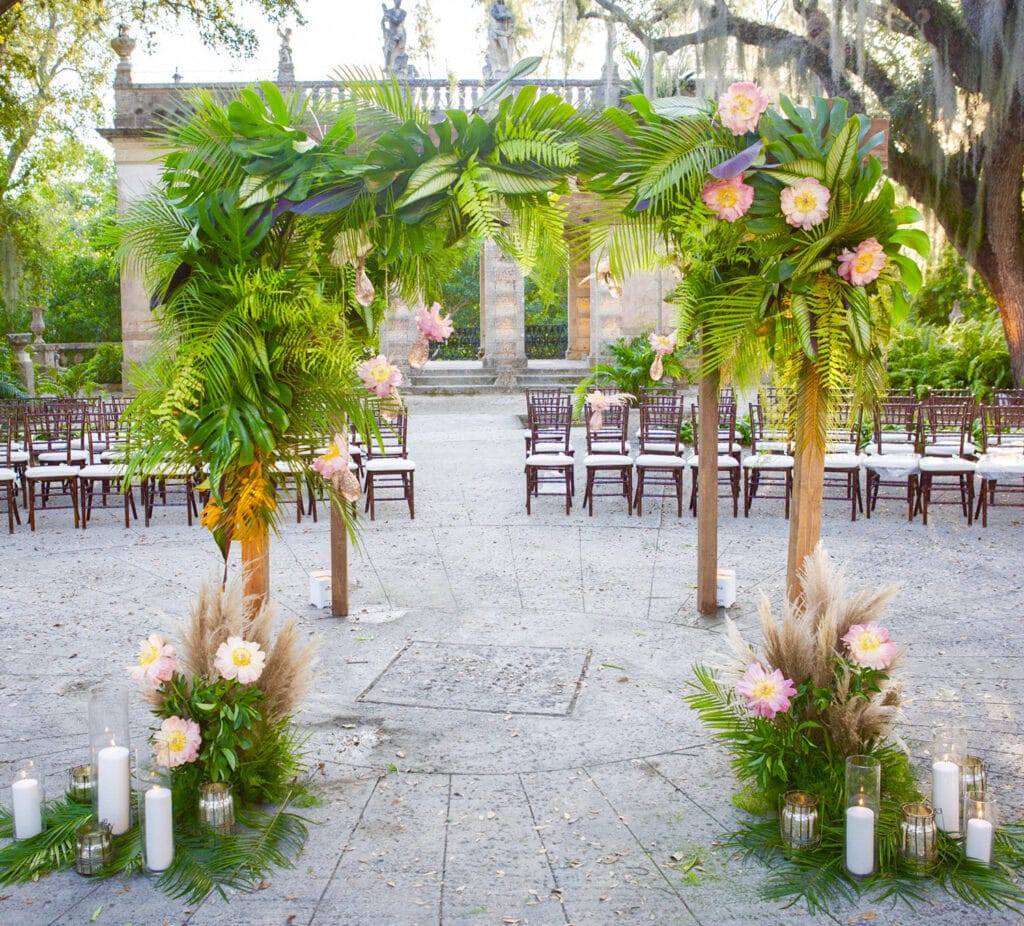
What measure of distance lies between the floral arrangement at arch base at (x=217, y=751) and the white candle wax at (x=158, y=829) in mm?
46

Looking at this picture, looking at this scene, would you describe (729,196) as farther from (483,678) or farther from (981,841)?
(483,678)

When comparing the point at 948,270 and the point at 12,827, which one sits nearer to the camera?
the point at 12,827

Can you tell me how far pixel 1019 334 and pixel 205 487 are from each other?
13.8 metres

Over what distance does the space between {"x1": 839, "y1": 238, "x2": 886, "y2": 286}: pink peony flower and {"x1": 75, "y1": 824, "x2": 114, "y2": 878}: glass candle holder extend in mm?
3537

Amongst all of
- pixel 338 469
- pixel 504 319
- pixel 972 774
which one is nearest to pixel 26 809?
pixel 338 469

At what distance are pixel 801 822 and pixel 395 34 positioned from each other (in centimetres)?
2007

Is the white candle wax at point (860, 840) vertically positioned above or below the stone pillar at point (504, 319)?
below

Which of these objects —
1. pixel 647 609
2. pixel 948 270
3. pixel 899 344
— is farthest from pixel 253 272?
pixel 948 270

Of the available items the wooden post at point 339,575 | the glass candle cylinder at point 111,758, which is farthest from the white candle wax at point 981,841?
the wooden post at point 339,575

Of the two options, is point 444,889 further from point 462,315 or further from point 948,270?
point 462,315

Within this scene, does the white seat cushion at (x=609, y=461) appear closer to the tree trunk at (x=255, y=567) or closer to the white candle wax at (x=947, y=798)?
the tree trunk at (x=255, y=567)

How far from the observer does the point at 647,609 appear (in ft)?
22.7

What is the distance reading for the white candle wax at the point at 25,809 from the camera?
12.6 feet

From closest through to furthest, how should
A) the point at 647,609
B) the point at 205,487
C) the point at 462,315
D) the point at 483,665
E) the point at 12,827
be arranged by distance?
the point at 12,827, the point at 205,487, the point at 483,665, the point at 647,609, the point at 462,315
